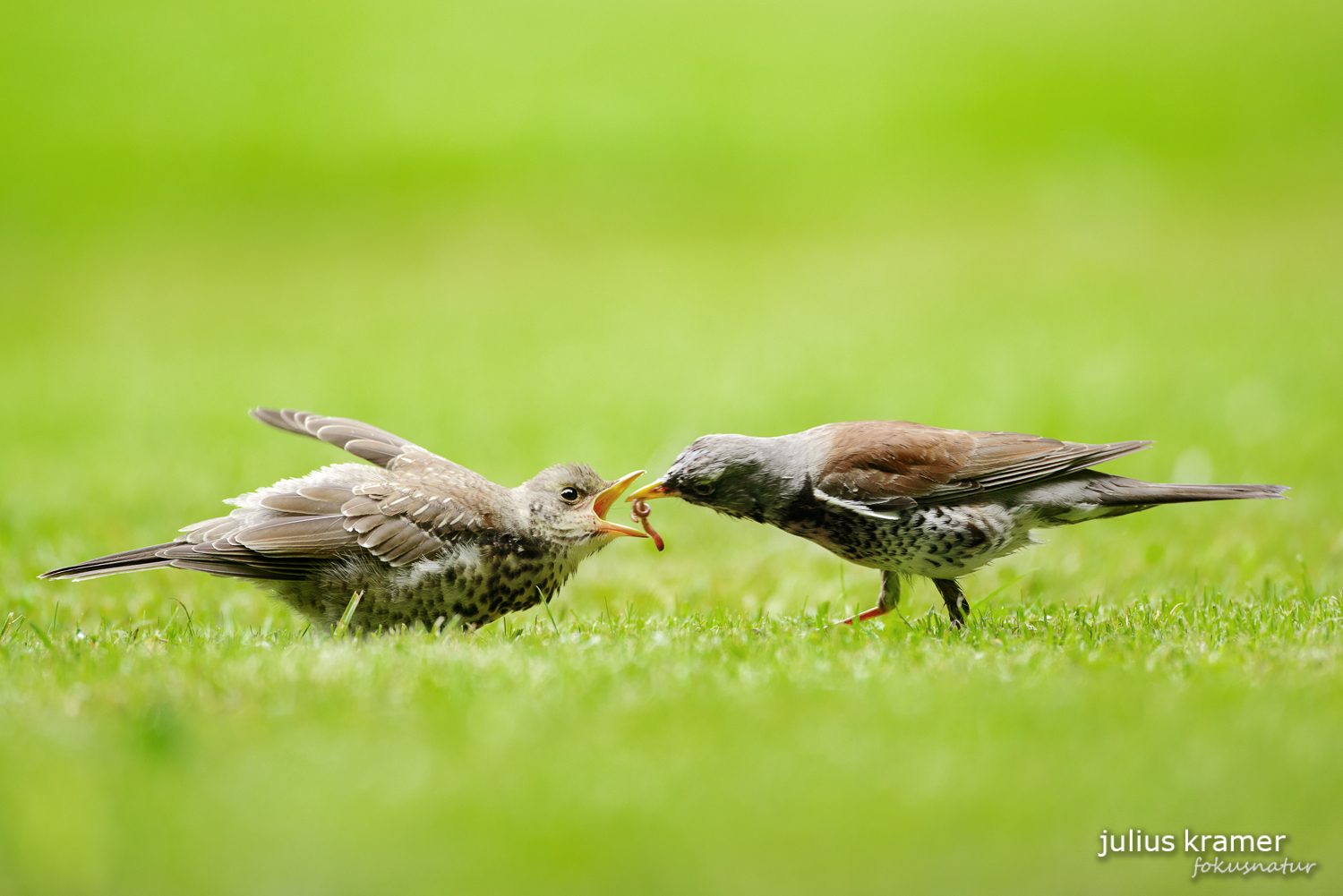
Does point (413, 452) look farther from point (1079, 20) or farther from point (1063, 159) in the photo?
point (1079, 20)

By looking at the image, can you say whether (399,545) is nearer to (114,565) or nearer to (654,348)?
(114,565)

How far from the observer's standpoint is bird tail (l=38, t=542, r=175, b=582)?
17.5ft

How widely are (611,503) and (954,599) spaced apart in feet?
5.25

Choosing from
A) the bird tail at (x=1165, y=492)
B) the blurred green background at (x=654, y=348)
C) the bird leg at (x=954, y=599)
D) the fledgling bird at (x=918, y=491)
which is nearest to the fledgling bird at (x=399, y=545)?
the fledgling bird at (x=918, y=491)

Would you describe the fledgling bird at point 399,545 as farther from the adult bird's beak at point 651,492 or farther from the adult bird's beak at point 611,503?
the adult bird's beak at point 651,492

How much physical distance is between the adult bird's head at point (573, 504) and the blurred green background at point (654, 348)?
554 millimetres

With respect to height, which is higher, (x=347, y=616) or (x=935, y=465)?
(x=935, y=465)

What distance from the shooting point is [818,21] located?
88.9ft

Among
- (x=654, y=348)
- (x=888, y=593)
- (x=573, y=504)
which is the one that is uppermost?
(x=654, y=348)

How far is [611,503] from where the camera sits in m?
6.09

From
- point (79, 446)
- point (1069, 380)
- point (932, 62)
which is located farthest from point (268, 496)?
point (932, 62)

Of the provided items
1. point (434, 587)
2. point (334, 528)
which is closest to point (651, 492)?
point (434, 587)

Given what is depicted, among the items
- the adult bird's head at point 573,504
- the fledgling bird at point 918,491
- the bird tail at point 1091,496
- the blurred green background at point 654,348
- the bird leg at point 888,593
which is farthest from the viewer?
the bird leg at point 888,593

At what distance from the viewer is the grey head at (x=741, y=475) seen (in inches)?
228
